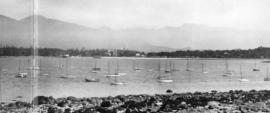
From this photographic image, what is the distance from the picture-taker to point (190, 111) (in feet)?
41.2

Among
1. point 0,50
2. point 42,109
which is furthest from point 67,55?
point 42,109

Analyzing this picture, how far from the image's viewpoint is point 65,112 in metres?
13.1

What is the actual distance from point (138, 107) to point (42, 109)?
3.70 meters

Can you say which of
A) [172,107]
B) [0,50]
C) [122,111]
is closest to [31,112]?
[122,111]

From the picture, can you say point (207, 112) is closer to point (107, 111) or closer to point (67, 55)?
point (107, 111)

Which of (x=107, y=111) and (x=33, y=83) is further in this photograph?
(x=107, y=111)

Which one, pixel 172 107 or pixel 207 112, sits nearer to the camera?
pixel 207 112

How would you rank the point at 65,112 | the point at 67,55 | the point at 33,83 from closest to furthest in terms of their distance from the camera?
the point at 33,83
the point at 65,112
the point at 67,55

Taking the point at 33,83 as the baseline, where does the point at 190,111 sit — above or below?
below

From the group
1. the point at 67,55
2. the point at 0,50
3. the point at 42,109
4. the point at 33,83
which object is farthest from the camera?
the point at 67,55

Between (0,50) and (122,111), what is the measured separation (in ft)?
297

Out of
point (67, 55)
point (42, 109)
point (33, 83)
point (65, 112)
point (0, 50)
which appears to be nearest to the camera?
point (33, 83)

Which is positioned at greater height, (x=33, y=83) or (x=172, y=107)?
(x=33, y=83)

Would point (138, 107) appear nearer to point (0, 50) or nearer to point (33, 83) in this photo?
point (33, 83)
